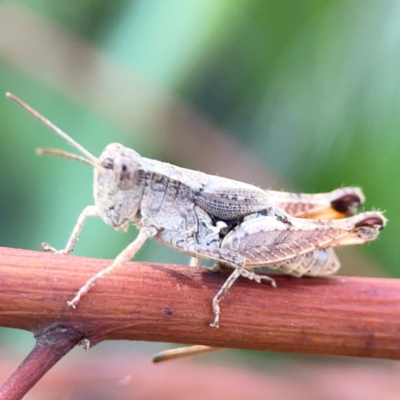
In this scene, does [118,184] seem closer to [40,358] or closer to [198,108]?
[40,358]

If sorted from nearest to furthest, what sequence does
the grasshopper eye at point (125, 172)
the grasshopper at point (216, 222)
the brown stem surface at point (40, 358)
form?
1. the brown stem surface at point (40, 358)
2. the grasshopper eye at point (125, 172)
3. the grasshopper at point (216, 222)

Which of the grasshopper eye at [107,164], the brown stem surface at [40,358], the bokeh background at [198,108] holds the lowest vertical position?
the brown stem surface at [40,358]

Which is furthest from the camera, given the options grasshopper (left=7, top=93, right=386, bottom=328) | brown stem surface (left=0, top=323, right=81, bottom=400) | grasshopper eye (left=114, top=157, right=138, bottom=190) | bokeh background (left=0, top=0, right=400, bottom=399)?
bokeh background (left=0, top=0, right=400, bottom=399)

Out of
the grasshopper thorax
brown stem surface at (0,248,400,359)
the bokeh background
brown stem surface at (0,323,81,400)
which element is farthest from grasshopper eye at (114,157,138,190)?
the bokeh background

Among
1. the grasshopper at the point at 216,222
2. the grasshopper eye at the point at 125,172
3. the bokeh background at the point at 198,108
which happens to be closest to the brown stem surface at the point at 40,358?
the grasshopper at the point at 216,222

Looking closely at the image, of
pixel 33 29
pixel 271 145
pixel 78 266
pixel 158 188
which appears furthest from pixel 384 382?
pixel 33 29

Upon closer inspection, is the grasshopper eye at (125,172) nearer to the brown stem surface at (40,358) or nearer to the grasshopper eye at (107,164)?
the grasshopper eye at (107,164)

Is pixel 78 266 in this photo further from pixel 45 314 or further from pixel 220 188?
pixel 220 188

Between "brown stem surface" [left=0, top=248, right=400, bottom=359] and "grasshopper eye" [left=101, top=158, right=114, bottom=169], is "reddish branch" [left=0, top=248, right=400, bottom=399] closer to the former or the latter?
"brown stem surface" [left=0, top=248, right=400, bottom=359]
